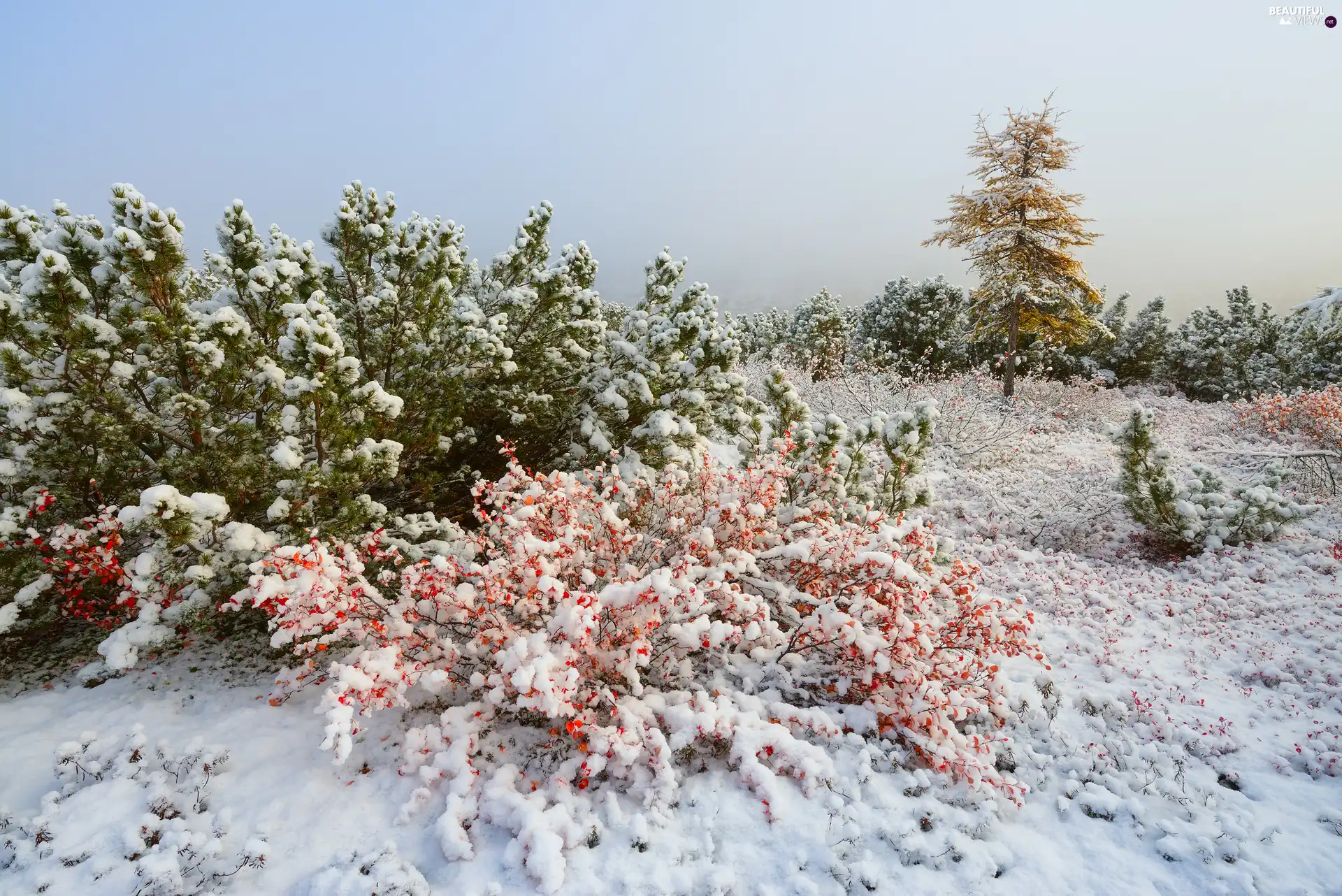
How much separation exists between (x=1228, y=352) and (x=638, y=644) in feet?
96.7

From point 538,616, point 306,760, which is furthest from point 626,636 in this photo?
point 306,760

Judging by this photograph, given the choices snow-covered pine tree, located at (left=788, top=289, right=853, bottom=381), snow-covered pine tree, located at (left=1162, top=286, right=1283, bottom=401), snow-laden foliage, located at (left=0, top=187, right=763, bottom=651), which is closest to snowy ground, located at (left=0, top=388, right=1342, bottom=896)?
snow-laden foliage, located at (left=0, top=187, right=763, bottom=651)

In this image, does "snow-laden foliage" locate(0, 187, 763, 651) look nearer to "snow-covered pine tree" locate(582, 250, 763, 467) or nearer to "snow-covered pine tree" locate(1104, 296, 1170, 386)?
"snow-covered pine tree" locate(582, 250, 763, 467)

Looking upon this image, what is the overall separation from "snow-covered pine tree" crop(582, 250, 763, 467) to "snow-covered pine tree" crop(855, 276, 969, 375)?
16806 mm

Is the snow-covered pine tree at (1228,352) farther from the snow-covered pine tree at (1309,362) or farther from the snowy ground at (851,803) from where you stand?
the snowy ground at (851,803)

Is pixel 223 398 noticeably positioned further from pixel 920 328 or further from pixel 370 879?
pixel 920 328

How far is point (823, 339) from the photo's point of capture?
24.3m

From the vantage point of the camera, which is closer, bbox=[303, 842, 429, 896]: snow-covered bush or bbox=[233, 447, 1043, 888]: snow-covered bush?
bbox=[303, 842, 429, 896]: snow-covered bush

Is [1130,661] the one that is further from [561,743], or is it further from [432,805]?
[432,805]

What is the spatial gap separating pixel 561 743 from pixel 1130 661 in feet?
17.7

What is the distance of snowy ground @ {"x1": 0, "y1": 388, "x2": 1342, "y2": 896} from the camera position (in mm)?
3244

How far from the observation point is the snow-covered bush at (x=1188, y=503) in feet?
25.4

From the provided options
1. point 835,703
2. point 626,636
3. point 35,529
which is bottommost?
point 835,703

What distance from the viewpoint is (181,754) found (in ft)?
12.8
